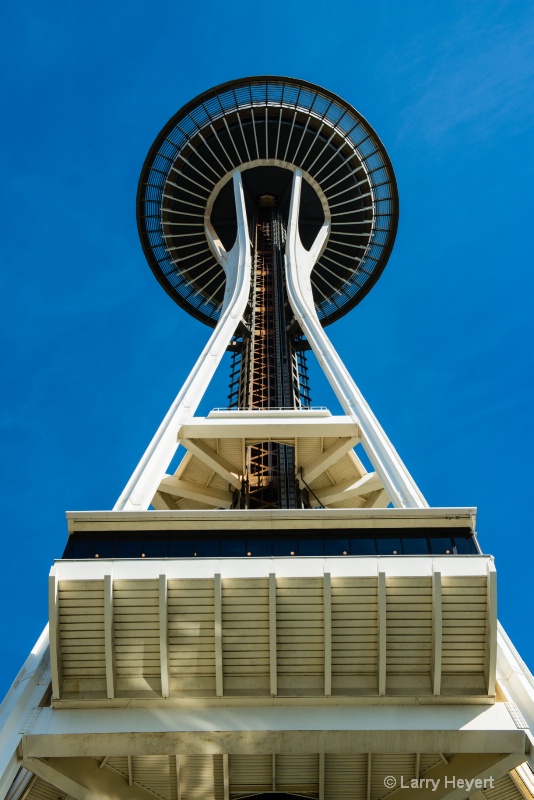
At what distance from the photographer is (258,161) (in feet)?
158

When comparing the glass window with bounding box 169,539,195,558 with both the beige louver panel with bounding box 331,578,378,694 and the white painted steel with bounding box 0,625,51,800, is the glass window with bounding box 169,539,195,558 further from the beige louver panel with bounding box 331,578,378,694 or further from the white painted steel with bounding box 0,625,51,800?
the beige louver panel with bounding box 331,578,378,694

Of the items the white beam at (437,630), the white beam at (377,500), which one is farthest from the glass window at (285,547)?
the white beam at (377,500)

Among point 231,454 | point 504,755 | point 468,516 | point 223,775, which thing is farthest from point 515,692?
point 231,454

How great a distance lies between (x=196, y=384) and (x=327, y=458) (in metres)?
5.68

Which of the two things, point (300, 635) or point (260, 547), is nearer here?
point (300, 635)

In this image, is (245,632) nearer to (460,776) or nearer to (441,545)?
(441,545)

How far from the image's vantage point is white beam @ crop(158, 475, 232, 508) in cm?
2862

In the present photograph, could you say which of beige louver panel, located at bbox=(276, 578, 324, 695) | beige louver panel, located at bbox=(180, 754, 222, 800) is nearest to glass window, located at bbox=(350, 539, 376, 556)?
beige louver panel, located at bbox=(276, 578, 324, 695)

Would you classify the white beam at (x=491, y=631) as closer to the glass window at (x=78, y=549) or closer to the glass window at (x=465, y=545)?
the glass window at (x=465, y=545)

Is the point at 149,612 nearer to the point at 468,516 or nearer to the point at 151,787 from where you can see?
the point at 151,787

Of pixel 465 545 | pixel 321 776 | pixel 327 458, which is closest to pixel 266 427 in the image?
pixel 327 458

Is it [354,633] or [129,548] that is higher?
[129,548]

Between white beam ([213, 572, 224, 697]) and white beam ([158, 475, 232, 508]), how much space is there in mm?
12777

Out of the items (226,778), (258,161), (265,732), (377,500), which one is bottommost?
(226,778)
